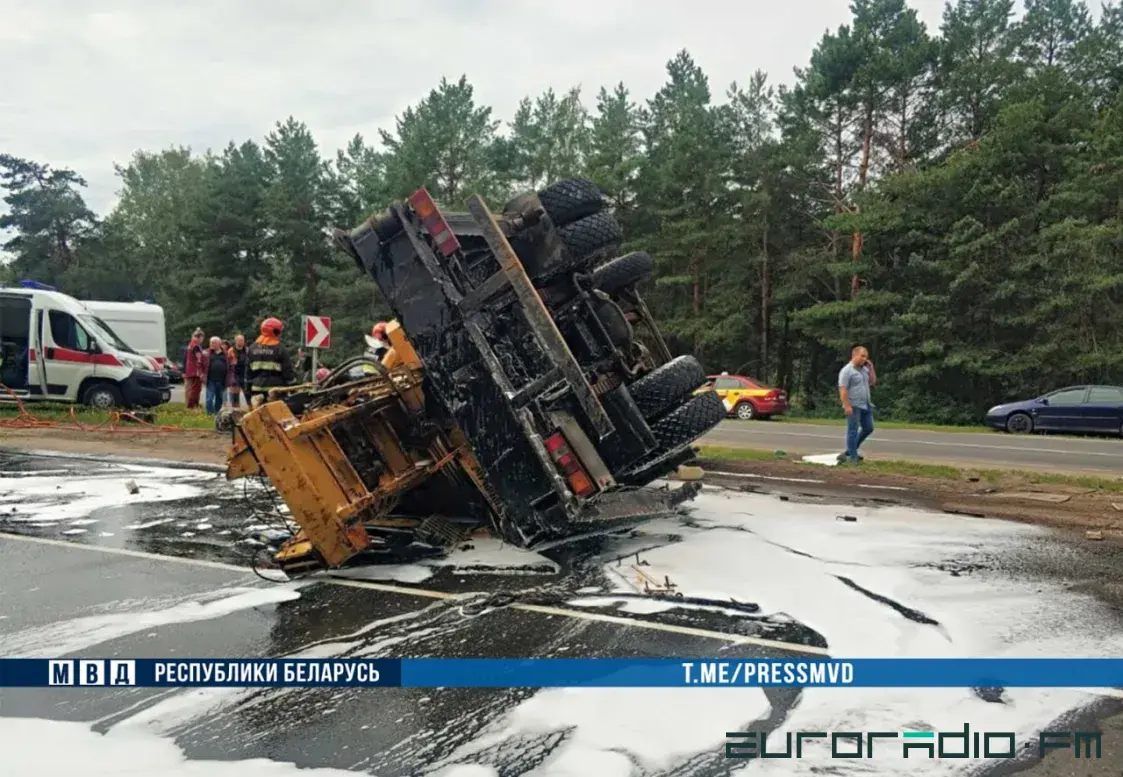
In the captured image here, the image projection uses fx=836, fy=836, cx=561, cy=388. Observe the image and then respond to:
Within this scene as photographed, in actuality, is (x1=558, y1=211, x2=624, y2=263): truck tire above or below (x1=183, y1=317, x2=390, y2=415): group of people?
above

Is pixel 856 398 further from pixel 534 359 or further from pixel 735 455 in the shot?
pixel 534 359

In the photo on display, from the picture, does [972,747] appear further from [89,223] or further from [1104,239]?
[89,223]

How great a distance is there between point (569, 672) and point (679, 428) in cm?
221

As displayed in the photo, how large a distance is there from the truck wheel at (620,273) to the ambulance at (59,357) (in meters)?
11.9

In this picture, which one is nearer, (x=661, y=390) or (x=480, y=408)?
(x=480, y=408)

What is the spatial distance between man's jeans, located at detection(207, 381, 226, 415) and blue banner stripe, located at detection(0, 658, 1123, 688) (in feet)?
37.0

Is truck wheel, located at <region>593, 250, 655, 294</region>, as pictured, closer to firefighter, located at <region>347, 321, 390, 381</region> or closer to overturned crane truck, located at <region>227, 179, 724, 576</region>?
overturned crane truck, located at <region>227, 179, 724, 576</region>

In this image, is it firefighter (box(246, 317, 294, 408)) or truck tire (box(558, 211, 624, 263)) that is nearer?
truck tire (box(558, 211, 624, 263))

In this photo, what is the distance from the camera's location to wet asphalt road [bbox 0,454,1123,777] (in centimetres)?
316

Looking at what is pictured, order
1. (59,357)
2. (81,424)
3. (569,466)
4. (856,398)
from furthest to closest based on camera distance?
1. (59,357)
2. (81,424)
3. (856,398)
4. (569,466)

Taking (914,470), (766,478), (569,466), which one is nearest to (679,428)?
(569,466)

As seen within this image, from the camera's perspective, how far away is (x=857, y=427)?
10.5m

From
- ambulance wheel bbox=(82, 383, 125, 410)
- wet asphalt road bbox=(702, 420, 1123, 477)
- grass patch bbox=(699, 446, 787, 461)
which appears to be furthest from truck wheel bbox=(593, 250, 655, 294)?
ambulance wheel bbox=(82, 383, 125, 410)

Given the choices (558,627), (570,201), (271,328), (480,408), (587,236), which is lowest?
(558,627)
